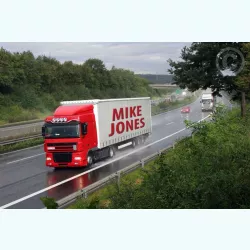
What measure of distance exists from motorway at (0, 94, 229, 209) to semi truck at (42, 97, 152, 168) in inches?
13.0

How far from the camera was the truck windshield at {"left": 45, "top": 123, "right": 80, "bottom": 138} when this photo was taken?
43.3 feet

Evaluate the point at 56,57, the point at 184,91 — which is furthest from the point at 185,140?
the point at 56,57

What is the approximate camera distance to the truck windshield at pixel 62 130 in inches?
520

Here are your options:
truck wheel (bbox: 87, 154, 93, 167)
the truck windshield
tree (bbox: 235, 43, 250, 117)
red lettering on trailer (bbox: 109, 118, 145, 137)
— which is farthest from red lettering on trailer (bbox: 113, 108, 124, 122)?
tree (bbox: 235, 43, 250, 117)

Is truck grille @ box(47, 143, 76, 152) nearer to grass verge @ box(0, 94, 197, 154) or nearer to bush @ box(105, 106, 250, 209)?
grass verge @ box(0, 94, 197, 154)

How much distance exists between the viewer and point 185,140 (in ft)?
43.5

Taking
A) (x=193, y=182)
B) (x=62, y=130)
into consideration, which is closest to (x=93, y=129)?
(x=62, y=130)

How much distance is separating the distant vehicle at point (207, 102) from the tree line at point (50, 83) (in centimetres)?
204

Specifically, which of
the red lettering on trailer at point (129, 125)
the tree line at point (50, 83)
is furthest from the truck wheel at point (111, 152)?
the tree line at point (50, 83)

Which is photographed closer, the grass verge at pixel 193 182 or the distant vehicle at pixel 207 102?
the grass verge at pixel 193 182

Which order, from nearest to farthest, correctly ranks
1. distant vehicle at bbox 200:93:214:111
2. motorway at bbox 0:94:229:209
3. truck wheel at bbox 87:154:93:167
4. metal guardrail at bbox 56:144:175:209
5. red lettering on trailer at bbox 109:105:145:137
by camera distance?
1. metal guardrail at bbox 56:144:175:209
2. motorway at bbox 0:94:229:209
3. truck wheel at bbox 87:154:93:167
4. red lettering on trailer at bbox 109:105:145:137
5. distant vehicle at bbox 200:93:214:111

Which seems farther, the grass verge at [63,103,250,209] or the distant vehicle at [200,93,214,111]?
the distant vehicle at [200,93,214,111]

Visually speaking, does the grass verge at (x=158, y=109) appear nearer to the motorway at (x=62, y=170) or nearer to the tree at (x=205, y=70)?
the motorway at (x=62, y=170)

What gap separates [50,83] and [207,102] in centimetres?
616
